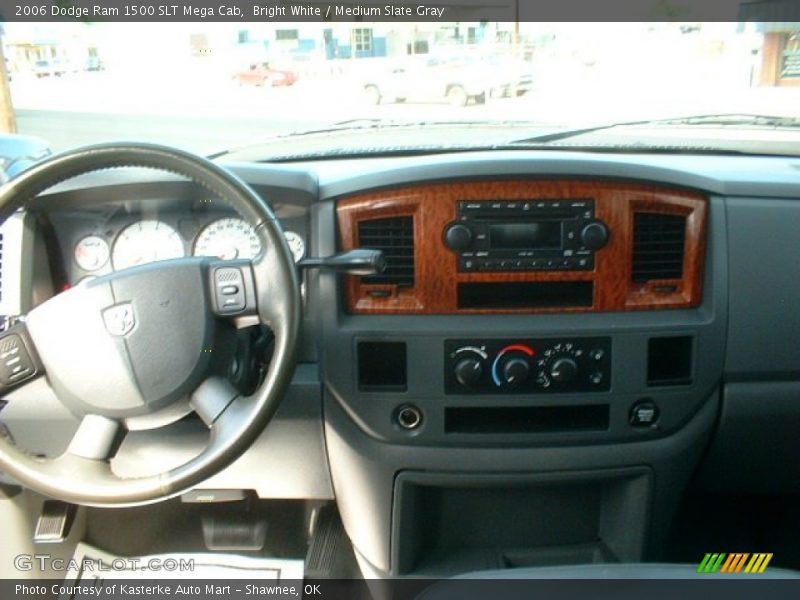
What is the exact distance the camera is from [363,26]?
7.72 ft

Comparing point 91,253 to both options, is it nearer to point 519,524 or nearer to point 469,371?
point 469,371

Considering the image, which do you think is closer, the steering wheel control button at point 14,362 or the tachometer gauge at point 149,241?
the steering wheel control button at point 14,362

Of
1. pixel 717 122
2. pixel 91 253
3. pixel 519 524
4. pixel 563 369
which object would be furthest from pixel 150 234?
pixel 717 122

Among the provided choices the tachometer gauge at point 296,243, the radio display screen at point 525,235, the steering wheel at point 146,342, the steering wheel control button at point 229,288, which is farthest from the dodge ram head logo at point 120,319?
the radio display screen at point 525,235

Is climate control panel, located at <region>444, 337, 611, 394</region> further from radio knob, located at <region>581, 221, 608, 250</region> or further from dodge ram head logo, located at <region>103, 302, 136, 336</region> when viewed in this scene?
dodge ram head logo, located at <region>103, 302, 136, 336</region>

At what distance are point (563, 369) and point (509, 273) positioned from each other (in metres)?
0.30

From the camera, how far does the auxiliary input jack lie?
2424 mm

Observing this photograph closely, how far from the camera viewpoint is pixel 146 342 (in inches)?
77.3

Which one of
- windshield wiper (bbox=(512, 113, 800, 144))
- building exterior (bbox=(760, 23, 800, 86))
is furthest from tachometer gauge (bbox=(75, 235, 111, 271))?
building exterior (bbox=(760, 23, 800, 86))

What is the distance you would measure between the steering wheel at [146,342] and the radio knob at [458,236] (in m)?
0.52

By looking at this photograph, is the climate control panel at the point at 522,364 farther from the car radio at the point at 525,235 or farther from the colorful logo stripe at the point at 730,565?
the colorful logo stripe at the point at 730,565

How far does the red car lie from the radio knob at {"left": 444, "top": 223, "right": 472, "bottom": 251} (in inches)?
24.7

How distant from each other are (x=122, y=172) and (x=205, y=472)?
33.1 inches

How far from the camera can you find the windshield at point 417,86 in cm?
239
